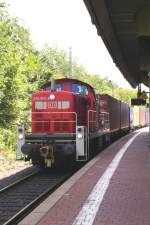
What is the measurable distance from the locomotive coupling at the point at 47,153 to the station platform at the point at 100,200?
1751 mm

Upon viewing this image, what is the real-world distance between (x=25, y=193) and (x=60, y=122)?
Result: 5.05m

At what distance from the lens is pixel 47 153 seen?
18.1 m

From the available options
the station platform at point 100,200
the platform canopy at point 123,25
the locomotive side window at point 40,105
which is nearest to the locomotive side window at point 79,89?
the locomotive side window at point 40,105

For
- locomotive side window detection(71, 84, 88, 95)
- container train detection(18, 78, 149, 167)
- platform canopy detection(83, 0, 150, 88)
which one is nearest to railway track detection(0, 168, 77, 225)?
container train detection(18, 78, 149, 167)

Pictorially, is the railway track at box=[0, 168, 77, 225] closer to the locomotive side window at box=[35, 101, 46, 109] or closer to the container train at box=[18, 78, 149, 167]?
the container train at box=[18, 78, 149, 167]

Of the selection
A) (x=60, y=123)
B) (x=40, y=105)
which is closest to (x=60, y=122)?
(x=60, y=123)

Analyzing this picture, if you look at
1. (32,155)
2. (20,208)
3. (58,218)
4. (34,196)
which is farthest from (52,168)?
(58,218)

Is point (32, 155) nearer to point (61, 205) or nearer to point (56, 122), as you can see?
point (56, 122)

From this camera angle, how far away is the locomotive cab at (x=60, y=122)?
18156mm

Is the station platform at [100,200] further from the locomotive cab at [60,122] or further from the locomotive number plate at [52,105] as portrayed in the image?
the locomotive number plate at [52,105]

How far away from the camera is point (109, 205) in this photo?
10.4 m

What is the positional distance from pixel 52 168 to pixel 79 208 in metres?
10.4

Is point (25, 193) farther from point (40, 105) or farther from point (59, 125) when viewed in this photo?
point (40, 105)

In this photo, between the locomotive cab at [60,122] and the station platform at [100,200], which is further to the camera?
the locomotive cab at [60,122]
